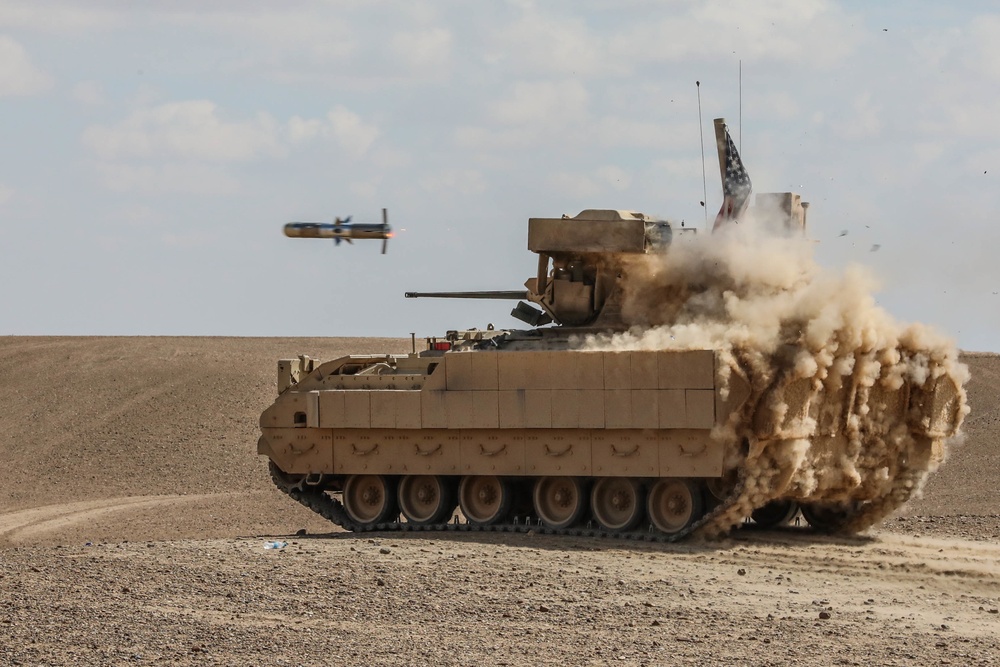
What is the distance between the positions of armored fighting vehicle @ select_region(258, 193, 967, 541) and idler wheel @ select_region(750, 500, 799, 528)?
6cm

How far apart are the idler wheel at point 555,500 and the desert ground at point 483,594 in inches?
54.0

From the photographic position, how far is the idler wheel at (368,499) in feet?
90.2

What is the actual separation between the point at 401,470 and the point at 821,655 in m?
12.6

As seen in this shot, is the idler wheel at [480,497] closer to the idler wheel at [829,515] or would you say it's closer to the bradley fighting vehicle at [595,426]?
the bradley fighting vehicle at [595,426]

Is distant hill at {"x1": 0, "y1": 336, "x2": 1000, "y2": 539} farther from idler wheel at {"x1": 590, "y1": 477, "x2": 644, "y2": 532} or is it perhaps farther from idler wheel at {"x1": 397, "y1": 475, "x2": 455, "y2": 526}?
idler wheel at {"x1": 590, "y1": 477, "x2": 644, "y2": 532}

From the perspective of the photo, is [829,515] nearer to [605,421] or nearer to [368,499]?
[605,421]

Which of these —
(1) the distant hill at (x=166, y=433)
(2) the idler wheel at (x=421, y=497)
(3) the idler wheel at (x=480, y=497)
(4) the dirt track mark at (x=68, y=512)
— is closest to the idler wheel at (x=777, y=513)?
(3) the idler wheel at (x=480, y=497)

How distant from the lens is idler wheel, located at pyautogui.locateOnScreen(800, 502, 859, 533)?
27000mm

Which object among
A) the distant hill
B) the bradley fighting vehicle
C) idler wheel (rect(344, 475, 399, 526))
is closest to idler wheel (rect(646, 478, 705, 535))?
the bradley fighting vehicle

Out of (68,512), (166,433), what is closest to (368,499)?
(68,512)

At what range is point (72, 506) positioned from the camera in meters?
35.9

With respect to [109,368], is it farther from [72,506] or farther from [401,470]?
[401,470]

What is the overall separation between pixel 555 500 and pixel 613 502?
0.97m

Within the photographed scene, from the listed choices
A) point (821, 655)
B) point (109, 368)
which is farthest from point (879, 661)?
point (109, 368)
